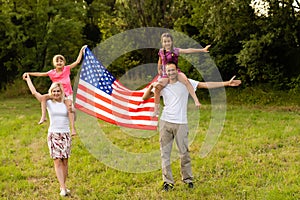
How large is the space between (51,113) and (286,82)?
1517 cm

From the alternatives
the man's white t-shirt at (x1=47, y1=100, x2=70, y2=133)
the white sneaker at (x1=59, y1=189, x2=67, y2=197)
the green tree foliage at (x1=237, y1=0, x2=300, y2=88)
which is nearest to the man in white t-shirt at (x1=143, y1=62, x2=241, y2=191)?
the man's white t-shirt at (x1=47, y1=100, x2=70, y2=133)

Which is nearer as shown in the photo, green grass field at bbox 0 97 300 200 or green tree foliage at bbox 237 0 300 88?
green grass field at bbox 0 97 300 200

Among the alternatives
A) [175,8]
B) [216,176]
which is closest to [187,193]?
[216,176]

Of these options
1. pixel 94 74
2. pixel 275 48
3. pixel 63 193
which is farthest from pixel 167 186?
pixel 275 48

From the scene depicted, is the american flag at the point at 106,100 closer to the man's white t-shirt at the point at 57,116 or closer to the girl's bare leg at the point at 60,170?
the man's white t-shirt at the point at 57,116

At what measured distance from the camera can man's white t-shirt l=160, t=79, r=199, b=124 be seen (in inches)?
229

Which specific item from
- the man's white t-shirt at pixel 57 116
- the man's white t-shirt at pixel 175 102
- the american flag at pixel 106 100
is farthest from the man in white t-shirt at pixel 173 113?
the american flag at pixel 106 100

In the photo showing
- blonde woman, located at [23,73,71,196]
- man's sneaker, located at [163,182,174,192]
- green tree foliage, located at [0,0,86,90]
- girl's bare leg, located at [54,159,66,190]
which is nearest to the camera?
blonde woman, located at [23,73,71,196]

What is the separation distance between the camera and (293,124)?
11.2 m

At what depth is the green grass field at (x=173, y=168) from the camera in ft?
19.6

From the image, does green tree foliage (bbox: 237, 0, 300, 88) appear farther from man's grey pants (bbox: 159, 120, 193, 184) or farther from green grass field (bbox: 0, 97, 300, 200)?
man's grey pants (bbox: 159, 120, 193, 184)

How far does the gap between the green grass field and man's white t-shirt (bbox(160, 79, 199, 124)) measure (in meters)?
1.07

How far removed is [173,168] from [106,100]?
185 centimetres

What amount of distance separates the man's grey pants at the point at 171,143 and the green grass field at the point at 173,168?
228 millimetres
